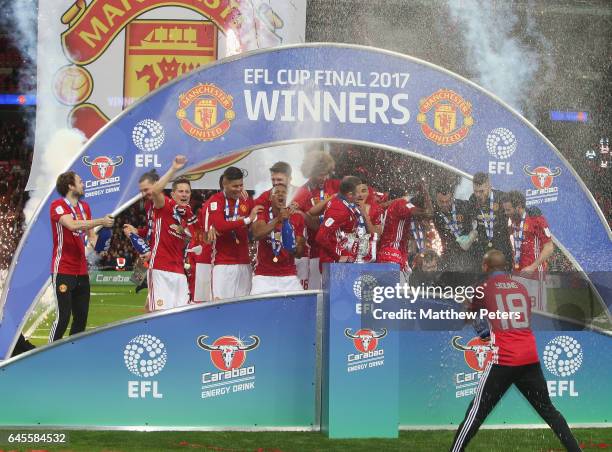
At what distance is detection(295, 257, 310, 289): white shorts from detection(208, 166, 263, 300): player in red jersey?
18.0 inches

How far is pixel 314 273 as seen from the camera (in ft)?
23.5

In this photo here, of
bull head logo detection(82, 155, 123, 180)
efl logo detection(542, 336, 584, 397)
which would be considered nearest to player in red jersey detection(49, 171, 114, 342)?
bull head logo detection(82, 155, 123, 180)

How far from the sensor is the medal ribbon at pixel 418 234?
6862mm

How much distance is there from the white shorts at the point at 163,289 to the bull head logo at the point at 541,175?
99.0 inches

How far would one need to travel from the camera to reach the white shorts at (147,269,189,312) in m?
6.67

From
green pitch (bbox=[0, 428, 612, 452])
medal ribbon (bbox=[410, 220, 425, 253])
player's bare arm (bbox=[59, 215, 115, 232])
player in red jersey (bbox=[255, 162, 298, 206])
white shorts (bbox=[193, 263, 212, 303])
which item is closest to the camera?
green pitch (bbox=[0, 428, 612, 452])

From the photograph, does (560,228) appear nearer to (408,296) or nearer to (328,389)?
(408,296)

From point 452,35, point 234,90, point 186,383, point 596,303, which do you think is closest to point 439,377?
point 596,303

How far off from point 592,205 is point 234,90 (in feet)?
8.27

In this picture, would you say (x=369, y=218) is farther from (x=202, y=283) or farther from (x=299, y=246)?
(x=202, y=283)

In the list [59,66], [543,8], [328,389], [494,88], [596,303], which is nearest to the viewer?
[328,389]

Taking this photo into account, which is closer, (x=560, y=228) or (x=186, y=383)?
(x=186, y=383)

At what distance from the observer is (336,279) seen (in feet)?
18.5

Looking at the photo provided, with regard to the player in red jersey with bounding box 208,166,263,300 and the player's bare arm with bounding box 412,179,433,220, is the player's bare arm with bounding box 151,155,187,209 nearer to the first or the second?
the player in red jersey with bounding box 208,166,263,300
